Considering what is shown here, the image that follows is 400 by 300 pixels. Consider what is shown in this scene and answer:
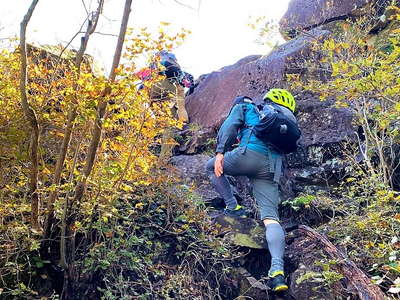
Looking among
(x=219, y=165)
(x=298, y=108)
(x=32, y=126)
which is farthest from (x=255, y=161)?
(x=32, y=126)

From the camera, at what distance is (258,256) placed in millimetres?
4848

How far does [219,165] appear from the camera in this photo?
5031mm

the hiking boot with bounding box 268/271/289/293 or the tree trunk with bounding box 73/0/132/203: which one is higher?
the tree trunk with bounding box 73/0/132/203

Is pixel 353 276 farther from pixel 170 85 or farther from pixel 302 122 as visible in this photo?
pixel 170 85

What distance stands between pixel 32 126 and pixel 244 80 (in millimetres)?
5330

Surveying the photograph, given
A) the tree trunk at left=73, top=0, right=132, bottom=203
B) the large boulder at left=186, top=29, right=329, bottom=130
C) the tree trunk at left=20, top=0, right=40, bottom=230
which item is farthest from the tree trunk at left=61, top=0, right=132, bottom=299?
the large boulder at left=186, top=29, right=329, bottom=130

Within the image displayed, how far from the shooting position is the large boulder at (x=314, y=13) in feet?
29.6

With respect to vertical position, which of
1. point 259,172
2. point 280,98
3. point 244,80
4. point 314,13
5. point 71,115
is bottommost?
point 259,172

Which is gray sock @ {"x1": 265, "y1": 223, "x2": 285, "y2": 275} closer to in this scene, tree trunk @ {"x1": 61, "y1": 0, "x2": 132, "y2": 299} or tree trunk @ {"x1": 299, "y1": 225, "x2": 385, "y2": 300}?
tree trunk @ {"x1": 299, "y1": 225, "x2": 385, "y2": 300}

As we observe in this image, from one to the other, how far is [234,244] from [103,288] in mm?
1556

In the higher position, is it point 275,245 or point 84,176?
point 84,176

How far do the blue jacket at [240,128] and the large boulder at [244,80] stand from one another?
238 cm

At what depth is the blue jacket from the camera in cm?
495

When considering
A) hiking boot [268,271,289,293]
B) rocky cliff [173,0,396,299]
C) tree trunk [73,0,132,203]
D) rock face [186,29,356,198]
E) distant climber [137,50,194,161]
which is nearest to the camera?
tree trunk [73,0,132,203]
